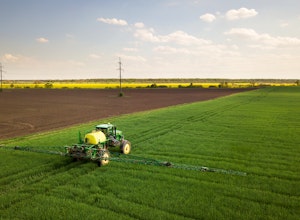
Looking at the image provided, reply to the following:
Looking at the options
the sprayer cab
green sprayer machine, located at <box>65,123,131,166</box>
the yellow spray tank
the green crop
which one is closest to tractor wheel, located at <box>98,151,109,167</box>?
green sprayer machine, located at <box>65,123,131,166</box>

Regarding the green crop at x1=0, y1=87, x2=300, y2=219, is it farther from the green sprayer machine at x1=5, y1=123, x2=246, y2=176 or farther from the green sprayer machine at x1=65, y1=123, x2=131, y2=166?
the green sprayer machine at x1=65, y1=123, x2=131, y2=166

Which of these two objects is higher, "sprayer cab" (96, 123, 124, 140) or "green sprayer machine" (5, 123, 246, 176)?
"sprayer cab" (96, 123, 124, 140)

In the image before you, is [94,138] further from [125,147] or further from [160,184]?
[160,184]

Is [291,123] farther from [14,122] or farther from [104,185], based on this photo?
[14,122]

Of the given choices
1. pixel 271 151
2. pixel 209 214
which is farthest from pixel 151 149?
pixel 209 214

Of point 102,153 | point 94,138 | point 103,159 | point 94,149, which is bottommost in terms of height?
point 103,159

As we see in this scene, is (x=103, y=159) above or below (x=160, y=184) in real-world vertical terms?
above

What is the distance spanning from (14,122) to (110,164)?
61.5 ft

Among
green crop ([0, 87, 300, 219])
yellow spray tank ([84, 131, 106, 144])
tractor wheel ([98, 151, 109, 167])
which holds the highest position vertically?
yellow spray tank ([84, 131, 106, 144])

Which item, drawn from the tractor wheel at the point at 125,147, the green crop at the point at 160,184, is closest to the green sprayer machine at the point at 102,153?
the tractor wheel at the point at 125,147

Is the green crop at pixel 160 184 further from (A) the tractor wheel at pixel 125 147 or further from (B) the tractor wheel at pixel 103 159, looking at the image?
(A) the tractor wheel at pixel 125 147

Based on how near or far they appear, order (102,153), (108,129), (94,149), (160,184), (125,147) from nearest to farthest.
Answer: (160,184) → (94,149) → (102,153) → (125,147) → (108,129)

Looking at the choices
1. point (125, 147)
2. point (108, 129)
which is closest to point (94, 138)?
point (108, 129)

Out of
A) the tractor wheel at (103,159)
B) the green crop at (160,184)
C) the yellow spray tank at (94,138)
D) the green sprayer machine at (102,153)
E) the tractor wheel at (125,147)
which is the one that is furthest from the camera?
the tractor wheel at (125,147)
